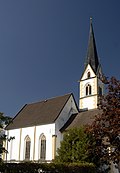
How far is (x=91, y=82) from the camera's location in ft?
179

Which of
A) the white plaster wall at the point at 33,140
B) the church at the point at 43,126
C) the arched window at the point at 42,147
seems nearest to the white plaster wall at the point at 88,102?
the church at the point at 43,126

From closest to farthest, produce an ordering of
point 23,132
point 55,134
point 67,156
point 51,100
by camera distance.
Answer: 1. point 67,156
2. point 55,134
3. point 23,132
4. point 51,100

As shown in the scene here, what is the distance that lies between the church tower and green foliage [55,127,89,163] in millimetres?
23001

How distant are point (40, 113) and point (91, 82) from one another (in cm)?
1790

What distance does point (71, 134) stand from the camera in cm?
2856

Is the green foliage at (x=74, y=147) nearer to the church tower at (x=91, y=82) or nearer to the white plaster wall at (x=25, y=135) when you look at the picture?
the white plaster wall at (x=25, y=135)

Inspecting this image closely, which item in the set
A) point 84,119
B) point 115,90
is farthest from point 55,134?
point 115,90

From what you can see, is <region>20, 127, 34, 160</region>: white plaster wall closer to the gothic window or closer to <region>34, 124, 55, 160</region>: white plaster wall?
<region>34, 124, 55, 160</region>: white plaster wall

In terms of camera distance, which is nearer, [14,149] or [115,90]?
[115,90]

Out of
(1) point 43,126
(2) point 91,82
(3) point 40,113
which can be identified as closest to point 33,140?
(1) point 43,126

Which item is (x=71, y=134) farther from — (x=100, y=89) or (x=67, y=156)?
(x=100, y=89)

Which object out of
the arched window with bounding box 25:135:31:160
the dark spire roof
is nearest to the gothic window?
the arched window with bounding box 25:135:31:160

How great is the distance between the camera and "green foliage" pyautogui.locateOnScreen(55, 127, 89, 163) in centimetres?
2653

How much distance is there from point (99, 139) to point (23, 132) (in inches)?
827
